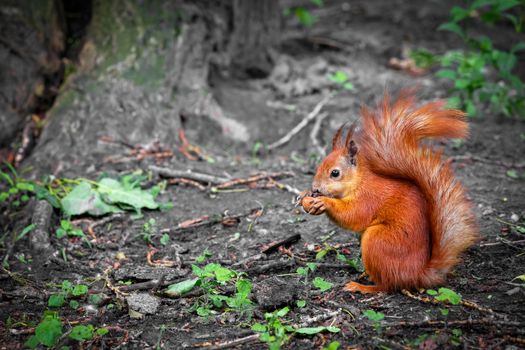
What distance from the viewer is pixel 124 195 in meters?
3.76

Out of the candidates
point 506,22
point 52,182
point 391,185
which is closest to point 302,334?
point 391,185

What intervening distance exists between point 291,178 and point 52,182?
164 centimetres

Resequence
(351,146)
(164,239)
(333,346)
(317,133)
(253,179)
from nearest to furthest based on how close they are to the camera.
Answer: (333,346) → (351,146) → (164,239) → (253,179) → (317,133)

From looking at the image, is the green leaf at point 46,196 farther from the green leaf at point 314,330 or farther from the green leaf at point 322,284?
the green leaf at point 314,330

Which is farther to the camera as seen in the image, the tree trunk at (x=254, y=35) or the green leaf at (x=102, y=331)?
the tree trunk at (x=254, y=35)

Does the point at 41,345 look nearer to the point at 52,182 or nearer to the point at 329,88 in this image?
the point at 52,182

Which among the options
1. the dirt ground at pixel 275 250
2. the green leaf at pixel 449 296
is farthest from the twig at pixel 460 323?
the green leaf at pixel 449 296

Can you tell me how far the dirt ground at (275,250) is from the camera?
2451 mm

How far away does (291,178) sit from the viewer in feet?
13.5

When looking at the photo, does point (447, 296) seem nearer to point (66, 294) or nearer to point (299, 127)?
point (66, 294)

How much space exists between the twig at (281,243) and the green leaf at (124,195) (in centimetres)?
93

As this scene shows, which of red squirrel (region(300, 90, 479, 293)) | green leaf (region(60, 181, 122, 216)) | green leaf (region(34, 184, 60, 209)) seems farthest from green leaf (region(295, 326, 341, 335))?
green leaf (region(34, 184, 60, 209))

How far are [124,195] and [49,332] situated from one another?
149 cm

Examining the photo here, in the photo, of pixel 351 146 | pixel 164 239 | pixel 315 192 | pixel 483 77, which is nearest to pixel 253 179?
Result: pixel 164 239
